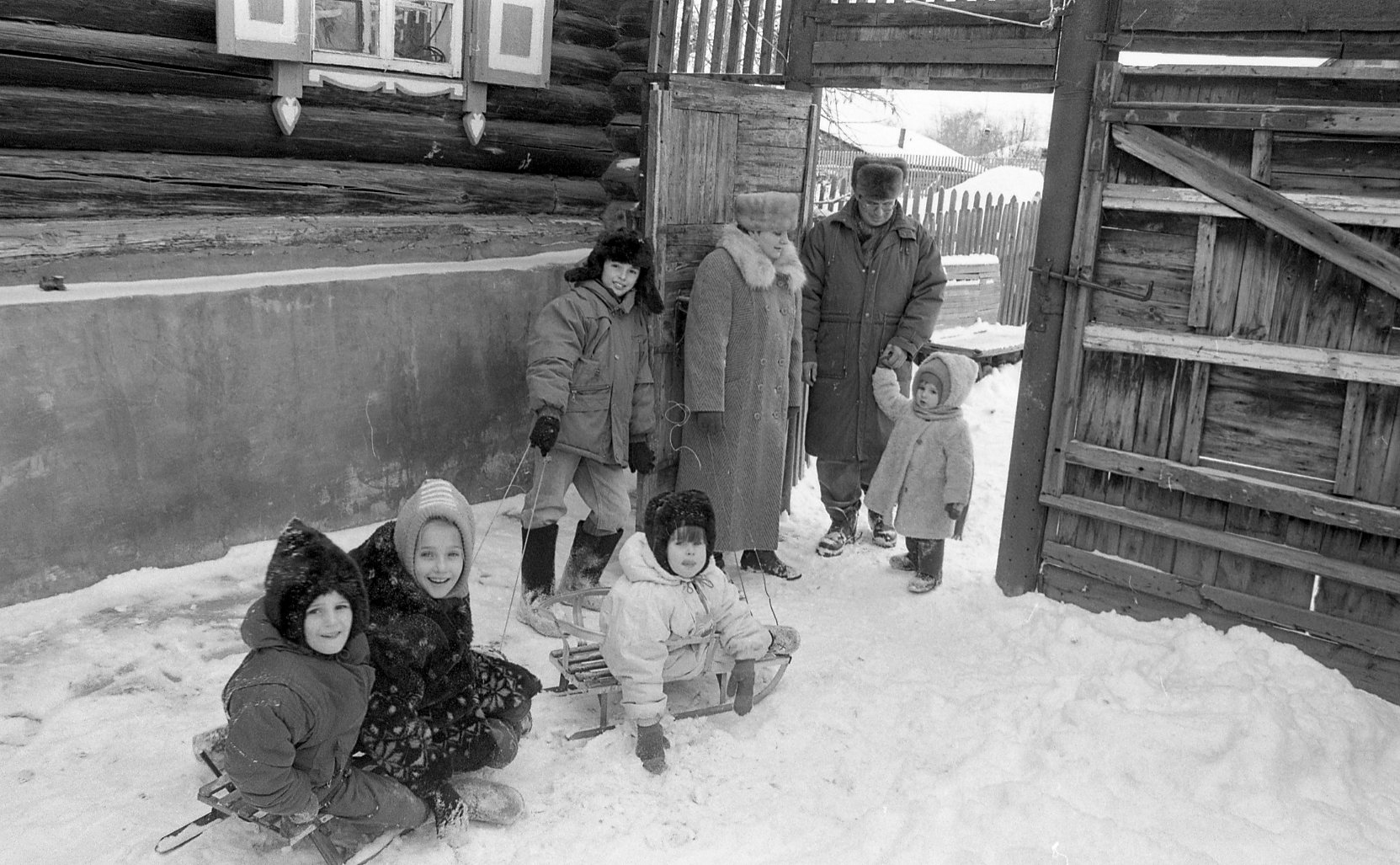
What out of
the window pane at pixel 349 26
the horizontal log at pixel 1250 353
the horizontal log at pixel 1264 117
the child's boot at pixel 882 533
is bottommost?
the child's boot at pixel 882 533

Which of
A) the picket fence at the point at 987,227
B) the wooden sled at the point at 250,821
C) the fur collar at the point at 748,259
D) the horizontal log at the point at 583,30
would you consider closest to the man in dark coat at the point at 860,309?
the fur collar at the point at 748,259

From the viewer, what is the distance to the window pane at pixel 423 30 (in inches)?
223

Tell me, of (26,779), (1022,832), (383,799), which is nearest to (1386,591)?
(1022,832)

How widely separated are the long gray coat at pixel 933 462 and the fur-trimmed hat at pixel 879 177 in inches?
36.1

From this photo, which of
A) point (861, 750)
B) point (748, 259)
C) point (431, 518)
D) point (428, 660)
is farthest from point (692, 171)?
point (428, 660)

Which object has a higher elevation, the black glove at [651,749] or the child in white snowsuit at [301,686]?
the child in white snowsuit at [301,686]

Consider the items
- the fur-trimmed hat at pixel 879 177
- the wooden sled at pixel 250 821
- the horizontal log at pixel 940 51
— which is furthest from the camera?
the fur-trimmed hat at pixel 879 177

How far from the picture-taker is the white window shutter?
5.03 meters

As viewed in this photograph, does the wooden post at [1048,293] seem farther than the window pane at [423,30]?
No

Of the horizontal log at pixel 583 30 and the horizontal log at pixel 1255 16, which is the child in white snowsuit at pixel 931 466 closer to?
the horizontal log at pixel 1255 16

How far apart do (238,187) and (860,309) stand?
10.4 ft

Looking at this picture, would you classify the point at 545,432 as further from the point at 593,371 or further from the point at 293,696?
the point at 293,696

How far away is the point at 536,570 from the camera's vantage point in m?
5.16

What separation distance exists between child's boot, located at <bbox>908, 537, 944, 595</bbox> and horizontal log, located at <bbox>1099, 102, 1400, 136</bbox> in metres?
2.18
